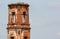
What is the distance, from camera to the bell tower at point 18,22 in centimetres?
5038

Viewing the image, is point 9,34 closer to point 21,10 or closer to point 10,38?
point 10,38

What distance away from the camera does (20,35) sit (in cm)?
5038

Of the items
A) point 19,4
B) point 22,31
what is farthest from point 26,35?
point 19,4

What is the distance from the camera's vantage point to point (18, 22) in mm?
50594

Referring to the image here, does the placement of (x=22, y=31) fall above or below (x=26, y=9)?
below

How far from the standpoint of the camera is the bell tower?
5038 centimetres

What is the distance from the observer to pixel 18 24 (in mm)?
50531

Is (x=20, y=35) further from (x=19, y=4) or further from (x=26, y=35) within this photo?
(x=19, y=4)

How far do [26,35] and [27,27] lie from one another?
1.16 metres

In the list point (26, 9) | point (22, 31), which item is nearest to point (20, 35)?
point (22, 31)

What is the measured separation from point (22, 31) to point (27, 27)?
913 millimetres

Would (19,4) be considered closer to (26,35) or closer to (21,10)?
(21,10)

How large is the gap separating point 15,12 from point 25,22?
2.03 metres

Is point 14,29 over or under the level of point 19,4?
under
